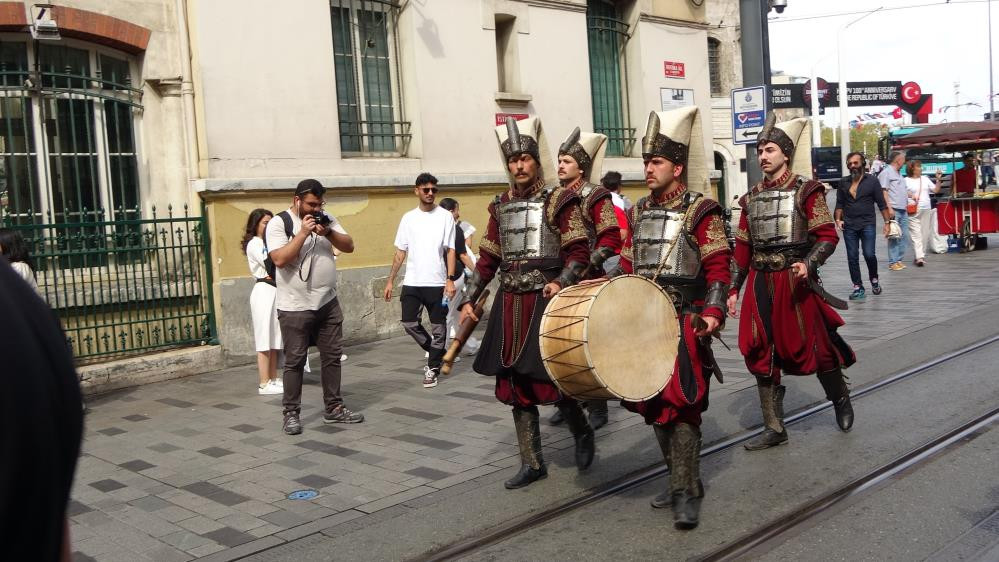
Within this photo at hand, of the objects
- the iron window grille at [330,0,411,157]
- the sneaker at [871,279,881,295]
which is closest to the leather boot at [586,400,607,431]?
the iron window grille at [330,0,411,157]

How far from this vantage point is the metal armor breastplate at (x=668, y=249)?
5090mm

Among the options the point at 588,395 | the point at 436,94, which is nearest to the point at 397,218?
the point at 436,94

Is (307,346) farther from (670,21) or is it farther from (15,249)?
(670,21)

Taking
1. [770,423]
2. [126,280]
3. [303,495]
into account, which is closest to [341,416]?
[303,495]

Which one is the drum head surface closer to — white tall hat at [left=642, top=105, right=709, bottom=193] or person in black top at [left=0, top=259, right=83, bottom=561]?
white tall hat at [left=642, top=105, right=709, bottom=193]

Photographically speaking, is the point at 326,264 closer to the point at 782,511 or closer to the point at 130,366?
the point at 130,366

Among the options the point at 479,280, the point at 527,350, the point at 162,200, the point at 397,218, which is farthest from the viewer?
the point at 397,218

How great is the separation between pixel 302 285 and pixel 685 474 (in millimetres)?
3573

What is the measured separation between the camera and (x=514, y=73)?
13.9 metres

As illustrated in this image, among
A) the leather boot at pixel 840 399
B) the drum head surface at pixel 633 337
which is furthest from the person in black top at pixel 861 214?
the drum head surface at pixel 633 337

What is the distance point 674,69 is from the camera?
16453 millimetres

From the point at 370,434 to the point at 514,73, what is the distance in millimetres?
7886

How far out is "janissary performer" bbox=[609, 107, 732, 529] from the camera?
4.84 meters

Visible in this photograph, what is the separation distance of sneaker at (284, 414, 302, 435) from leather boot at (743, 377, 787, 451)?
3.24m
